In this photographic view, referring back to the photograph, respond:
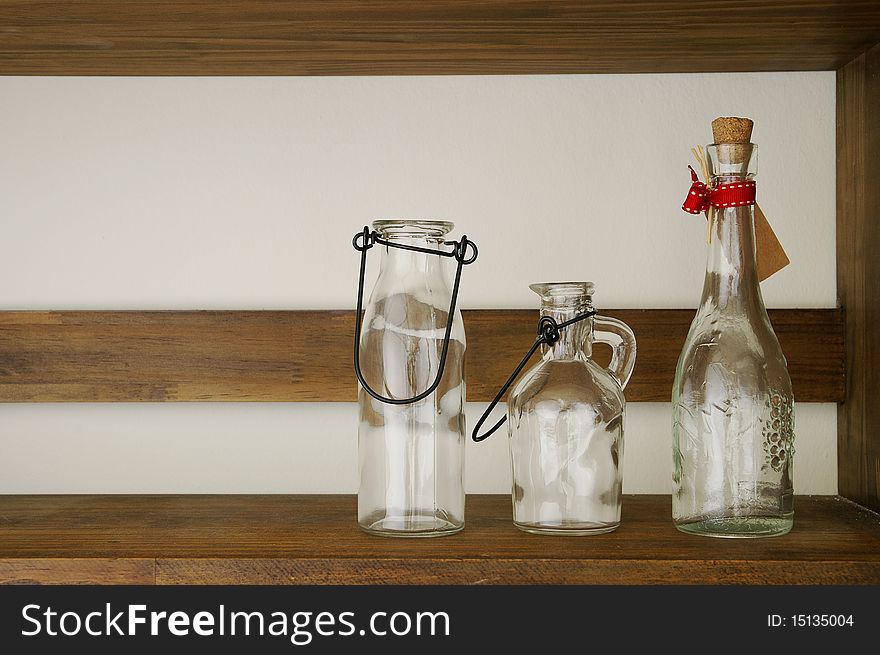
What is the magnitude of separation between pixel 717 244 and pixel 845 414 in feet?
1.13

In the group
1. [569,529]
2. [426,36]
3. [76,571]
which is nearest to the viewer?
[76,571]

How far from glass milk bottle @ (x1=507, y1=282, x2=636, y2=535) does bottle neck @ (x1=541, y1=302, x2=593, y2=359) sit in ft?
0.04

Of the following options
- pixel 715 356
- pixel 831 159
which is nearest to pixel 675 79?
pixel 831 159

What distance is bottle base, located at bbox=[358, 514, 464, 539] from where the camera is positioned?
3.05 feet

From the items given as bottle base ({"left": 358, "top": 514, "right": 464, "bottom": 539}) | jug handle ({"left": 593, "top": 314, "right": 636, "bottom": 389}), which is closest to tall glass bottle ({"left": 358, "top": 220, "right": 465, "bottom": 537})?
bottle base ({"left": 358, "top": 514, "right": 464, "bottom": 539})

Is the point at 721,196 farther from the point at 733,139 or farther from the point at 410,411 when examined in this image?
the point at 410,411

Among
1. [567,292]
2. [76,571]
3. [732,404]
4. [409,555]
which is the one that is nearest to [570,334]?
[567,292]

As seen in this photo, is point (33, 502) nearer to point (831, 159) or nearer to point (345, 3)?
point (345, 3)

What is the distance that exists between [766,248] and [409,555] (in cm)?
49

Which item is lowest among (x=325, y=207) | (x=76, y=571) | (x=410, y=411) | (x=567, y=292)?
(x=76, y=571)

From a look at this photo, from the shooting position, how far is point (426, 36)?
1.05 metres

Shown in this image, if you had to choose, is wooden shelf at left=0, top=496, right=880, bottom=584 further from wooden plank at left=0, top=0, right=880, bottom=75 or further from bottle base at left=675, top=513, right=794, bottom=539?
wooden plank at left=0, top=0, right=880, bottom=75

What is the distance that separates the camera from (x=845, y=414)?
1.19 meters

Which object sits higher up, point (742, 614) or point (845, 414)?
point (845, 414)
